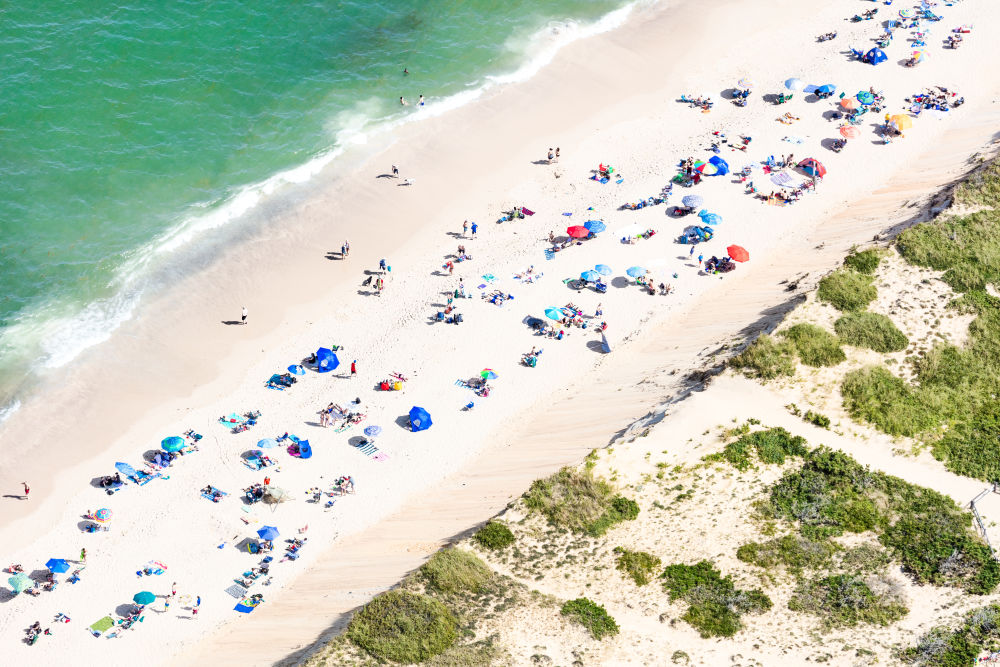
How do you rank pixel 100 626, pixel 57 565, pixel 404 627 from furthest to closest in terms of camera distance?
pixel 57 565 → pixel 100 626 → pixel 404 627

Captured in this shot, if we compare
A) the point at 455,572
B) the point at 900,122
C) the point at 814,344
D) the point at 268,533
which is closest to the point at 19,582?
the point at 268,533

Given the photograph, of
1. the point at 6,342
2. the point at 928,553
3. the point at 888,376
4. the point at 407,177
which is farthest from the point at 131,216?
the point at 928,553

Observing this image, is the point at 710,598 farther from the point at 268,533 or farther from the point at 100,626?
the point at 100,626

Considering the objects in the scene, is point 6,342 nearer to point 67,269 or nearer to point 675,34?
point 67,269

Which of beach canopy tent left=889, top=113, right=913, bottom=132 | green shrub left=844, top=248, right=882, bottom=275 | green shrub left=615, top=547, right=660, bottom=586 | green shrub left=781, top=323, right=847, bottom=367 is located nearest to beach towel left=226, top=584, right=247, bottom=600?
green shrub left=615, top=547, right=660, bottom=586

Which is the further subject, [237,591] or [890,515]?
[237,591]

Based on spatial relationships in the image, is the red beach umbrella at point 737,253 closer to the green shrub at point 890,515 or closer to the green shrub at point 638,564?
the green shrub at point 890,515

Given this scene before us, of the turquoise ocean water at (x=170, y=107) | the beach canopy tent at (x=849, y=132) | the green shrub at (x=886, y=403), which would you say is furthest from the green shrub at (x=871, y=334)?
the turquoise ocean water at (x=170, y=107)
